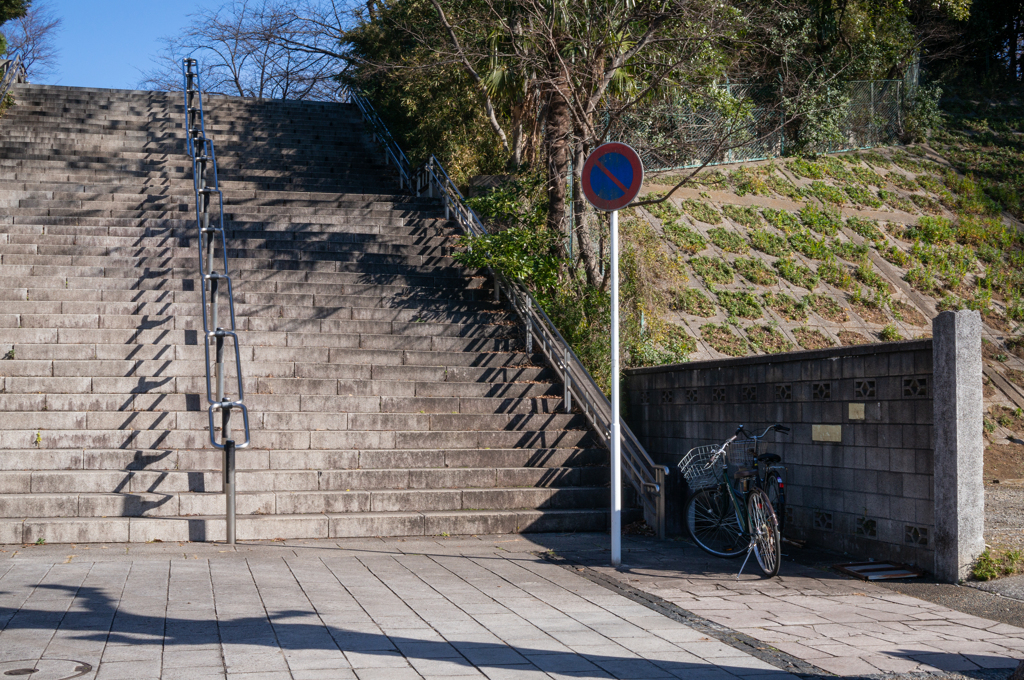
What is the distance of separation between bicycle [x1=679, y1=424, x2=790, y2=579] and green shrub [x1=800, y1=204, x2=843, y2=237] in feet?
34.2

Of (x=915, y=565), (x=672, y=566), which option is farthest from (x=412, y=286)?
(x=915, y=565)

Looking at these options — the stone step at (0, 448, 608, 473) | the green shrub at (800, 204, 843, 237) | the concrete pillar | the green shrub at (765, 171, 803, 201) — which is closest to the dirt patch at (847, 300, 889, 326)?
the green shrub at (800, 204, 843, 237)

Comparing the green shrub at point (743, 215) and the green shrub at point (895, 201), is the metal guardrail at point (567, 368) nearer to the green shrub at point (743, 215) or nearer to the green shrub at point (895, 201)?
the green shrub at point (743, 215)

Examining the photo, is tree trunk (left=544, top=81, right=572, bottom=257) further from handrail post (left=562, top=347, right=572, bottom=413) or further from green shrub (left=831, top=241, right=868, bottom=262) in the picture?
green shrub (left=831, top=241, right=868, bottom=262)

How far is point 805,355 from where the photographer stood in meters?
8.16

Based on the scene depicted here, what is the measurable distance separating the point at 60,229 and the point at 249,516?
7.11 metres

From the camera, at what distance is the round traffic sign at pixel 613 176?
294 inches

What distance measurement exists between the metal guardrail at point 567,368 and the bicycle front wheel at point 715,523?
0.52m

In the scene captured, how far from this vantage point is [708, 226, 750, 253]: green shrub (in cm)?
1658

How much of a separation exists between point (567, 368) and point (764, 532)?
394cm

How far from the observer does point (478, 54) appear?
43.0 ft

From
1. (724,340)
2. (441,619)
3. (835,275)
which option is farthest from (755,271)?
(441,619)

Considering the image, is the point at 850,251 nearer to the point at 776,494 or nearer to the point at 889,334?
the point at 889,334

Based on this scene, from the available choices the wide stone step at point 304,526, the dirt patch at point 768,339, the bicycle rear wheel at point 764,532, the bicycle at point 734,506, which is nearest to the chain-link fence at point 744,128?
the dirt patch at point 768,339
